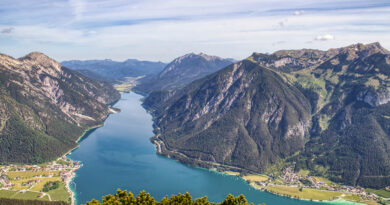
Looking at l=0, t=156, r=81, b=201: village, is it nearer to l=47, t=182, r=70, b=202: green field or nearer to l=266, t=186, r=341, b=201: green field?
l=47, t=182, r=70, b=202: green field

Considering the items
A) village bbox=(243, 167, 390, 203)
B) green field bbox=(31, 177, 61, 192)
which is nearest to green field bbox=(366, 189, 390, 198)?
village bbox=(243, 167, 390, 203)

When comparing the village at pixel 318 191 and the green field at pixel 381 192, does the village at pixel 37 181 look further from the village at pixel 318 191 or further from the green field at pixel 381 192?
the green field at pixel 381 192

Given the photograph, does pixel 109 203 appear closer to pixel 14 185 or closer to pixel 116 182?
pixel 116 182

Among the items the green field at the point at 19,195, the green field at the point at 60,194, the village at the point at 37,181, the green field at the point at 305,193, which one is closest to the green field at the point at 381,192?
the green field at the point at 305,193

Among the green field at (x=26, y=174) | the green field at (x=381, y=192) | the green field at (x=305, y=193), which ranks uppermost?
the green field at (x=381, y=192)

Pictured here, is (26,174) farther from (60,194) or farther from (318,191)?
(318,191)

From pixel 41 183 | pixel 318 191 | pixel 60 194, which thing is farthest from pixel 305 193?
pixel 41 183

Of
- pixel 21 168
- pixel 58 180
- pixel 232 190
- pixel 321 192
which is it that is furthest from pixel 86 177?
pixel 321 192
